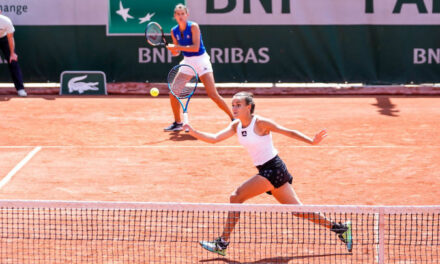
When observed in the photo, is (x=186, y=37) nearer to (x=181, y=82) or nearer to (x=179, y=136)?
(x=181, y=82)

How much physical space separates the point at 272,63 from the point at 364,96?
6.78 ft

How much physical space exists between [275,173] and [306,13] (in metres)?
10.4

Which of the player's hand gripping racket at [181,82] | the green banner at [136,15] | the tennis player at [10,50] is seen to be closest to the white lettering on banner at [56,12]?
the green banner at [136,15]

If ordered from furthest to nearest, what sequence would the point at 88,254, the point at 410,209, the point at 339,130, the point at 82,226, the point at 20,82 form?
the point at 20,82
the point at 339,130
the point at 82,226
the point at 88,254
the point at 410,209

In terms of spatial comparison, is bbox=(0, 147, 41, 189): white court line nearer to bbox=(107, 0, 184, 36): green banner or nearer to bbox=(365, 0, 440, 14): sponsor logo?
bbox=(107, 0, 184, 36): green banner

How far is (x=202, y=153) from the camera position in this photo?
1068 cm

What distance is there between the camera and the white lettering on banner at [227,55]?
1658cm

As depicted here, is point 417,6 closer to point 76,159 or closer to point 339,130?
point 339,130

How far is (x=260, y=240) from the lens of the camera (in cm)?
693

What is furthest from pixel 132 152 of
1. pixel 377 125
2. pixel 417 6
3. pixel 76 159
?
pixel 417 6

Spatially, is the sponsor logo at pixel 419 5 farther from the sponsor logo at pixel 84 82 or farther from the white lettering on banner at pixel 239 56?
the sponsor logo at pixel 84 82

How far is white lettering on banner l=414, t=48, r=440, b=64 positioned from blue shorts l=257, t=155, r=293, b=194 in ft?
34.7

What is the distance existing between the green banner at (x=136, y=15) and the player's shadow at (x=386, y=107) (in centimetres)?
462

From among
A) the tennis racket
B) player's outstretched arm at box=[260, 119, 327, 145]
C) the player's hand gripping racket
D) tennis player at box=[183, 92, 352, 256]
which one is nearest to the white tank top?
tennis player at box=[183, 92, 352, 256]
